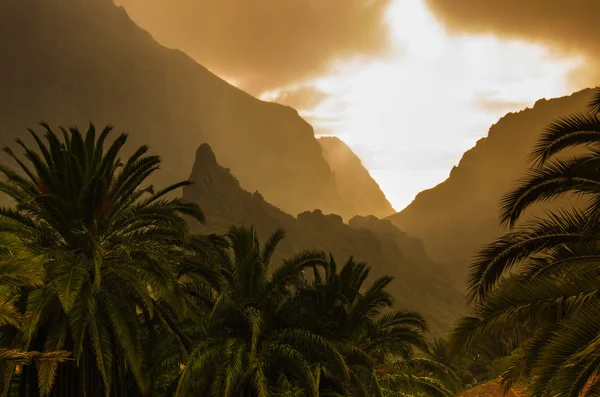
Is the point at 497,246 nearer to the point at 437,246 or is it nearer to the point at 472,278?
the point at 472,278

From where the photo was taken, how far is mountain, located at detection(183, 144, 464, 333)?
99.4 m

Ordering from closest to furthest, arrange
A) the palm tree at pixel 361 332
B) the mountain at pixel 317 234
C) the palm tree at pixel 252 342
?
the palm tree at pixel 252 342, the palm tree at pixel 361 332, the mountain at pixel 317 234

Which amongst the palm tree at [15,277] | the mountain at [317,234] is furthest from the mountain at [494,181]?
the palm tree at [15,277]

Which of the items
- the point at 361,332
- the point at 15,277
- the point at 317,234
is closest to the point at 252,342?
the point at 361,332

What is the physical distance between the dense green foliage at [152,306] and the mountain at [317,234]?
82045mm

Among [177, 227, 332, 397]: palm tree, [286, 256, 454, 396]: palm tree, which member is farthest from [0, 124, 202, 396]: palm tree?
[286, 256, 454, 396]: palm tree

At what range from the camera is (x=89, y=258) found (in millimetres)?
9352

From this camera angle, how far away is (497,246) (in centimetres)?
739

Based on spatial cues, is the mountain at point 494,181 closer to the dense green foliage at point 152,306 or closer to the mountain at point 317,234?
the mountain at point 317,234

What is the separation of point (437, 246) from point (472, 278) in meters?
193

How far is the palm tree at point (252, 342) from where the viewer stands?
31.5 ft

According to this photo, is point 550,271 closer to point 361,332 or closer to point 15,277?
point 361,332

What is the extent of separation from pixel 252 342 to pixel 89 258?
421 centimetres

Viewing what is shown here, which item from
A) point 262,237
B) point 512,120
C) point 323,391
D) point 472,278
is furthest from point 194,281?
point 512,120
